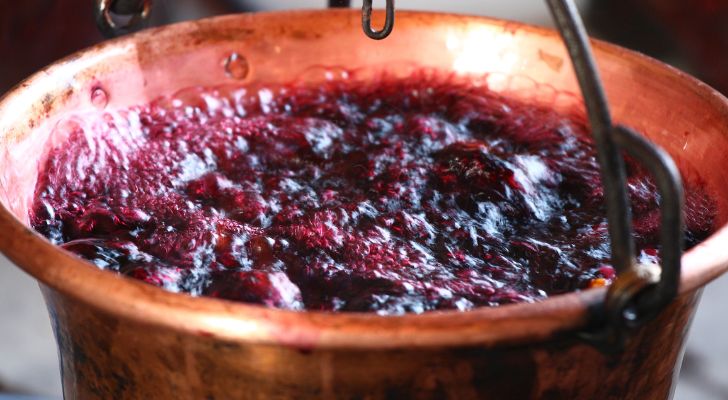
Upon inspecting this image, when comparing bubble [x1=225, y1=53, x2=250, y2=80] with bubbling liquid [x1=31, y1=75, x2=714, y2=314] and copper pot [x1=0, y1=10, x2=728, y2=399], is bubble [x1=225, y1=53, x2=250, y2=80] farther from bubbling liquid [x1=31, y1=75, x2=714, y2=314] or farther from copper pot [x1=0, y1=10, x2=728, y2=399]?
copper pot [x1=0, y1=10, x2=728, y2=399]

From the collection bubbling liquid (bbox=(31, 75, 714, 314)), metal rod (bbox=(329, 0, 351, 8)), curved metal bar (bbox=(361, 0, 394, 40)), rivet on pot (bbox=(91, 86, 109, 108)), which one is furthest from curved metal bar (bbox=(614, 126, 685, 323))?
metal rod (bbox=(329, 0, 351, 8))

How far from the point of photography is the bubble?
183 centimetres

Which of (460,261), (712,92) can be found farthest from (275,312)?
(712,92)

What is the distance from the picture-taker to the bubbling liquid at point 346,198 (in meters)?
1.14

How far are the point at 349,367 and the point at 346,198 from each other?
21.1 inches

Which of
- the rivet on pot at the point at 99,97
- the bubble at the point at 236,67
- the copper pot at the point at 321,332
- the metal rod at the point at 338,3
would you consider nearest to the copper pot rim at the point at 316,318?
the copper pot at the point at 321,332

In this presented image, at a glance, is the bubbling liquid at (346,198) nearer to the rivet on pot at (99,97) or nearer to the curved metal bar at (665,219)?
the rivet on pot at (99,97)

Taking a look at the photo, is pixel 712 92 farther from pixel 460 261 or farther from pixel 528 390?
pixel 528 390

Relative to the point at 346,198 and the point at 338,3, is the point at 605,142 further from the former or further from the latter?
the point at 338,3

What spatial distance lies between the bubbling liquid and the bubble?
0.05 metres

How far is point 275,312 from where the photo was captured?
34.3 inches

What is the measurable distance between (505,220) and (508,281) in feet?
0.72

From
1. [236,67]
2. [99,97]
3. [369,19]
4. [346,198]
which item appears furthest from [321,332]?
[236,67]

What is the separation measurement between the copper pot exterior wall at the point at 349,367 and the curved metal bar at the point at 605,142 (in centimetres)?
13
